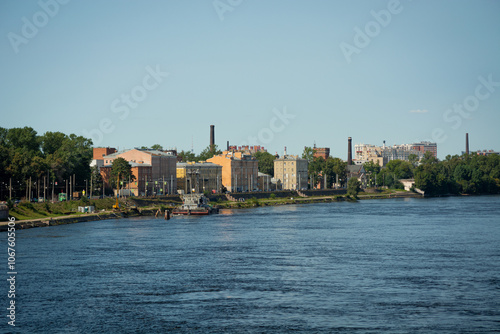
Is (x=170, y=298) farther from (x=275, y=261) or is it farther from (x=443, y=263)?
(x=443, y=263)

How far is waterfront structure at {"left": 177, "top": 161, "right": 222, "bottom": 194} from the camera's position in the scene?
182 metres

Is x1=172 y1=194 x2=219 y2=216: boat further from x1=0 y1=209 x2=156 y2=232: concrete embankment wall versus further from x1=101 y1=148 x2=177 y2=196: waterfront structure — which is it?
x1=101 y1=148 x2=177 y2=196: waterfront structure

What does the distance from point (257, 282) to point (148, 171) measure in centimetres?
12049

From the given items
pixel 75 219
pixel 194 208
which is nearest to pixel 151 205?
pixel 194 208

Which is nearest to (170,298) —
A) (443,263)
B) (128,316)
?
(128,316)

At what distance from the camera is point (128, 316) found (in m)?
37.5

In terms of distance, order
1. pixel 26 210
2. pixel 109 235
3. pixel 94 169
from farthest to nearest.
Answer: pixel 94 169
pixel 26 210
pixel 109 235

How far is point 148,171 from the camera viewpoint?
538 ft

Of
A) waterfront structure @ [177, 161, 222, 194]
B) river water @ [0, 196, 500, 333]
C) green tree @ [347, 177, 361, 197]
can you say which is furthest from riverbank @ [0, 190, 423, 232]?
waterfront structure @ [177, 161, 222, 194]

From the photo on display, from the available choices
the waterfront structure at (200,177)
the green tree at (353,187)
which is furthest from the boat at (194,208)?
the green tree at (353,187)

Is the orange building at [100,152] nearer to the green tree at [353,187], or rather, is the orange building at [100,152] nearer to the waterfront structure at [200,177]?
the waterfront structure at [200,177]

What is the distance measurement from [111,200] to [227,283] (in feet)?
260

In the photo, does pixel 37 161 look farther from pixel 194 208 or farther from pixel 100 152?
pixel 100 152

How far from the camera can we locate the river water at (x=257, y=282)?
36.2 m
